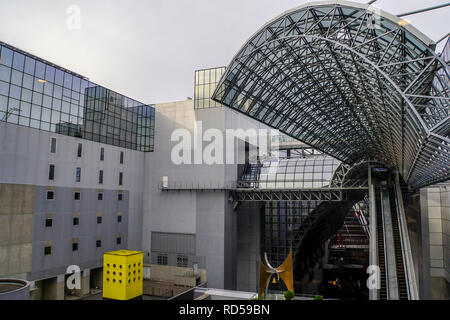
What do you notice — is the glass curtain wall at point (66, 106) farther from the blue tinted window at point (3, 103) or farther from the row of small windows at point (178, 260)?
the row of small windows at point (178, 260)

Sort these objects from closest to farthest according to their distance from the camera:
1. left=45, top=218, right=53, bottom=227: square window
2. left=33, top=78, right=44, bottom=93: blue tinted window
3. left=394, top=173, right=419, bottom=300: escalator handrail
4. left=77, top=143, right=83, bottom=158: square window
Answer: left=394, top=173, right=419, bottom=300: escalator handrail → left=33, top=78, right=44, bottom=93: blue tinted window → left=45, top=218, right=53, bottom=227: square window → left=77, top=143, right=83, bottom=158: square window

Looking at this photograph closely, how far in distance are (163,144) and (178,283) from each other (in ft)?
54.8

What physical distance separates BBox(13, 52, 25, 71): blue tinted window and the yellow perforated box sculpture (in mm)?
17636

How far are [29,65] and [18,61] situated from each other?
1.05m

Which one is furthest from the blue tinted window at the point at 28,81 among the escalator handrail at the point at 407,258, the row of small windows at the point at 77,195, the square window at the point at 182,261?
the escalator handrail at the point at 407,258

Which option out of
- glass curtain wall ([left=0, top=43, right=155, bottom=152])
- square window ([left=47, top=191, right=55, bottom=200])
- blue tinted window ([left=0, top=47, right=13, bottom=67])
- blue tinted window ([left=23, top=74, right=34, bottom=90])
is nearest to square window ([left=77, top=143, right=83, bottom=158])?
glass curtain wall ([left=0, top=43, right=155, bottom=152])

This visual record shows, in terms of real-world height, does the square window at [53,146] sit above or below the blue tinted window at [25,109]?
below

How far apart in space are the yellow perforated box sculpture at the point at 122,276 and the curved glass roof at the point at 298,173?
21182 millimetres

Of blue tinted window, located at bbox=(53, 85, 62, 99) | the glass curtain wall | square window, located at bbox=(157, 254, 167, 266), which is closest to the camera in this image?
the glass curtain wall

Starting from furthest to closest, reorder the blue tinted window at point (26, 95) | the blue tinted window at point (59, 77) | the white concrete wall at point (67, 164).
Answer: the blue tinted window at point (59, 77), the blue tinted window at point (26, 95), the white concrete wall at point (67, 164)

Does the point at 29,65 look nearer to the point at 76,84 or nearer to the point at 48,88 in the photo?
the point at 48,88

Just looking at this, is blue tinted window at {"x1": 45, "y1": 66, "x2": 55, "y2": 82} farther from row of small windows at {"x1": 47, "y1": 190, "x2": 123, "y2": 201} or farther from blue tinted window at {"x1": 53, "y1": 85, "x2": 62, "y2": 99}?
row of small windows at {"x1": 47, "y1": 190, "x2": 123, "y2": 201}

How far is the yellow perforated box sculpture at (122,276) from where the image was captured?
24.9 metres

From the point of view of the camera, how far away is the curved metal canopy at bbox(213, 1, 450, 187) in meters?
14.0
